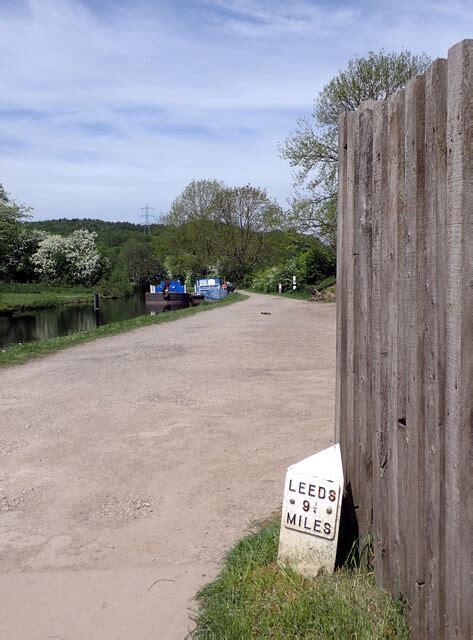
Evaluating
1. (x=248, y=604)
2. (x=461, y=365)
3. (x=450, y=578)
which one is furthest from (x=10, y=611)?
(x=461, y=365)

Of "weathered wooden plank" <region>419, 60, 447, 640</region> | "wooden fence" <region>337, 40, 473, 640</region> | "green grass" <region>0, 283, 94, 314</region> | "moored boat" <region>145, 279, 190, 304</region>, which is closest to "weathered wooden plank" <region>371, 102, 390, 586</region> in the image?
"wooden fence" <region>337, 40, 473, 640</region>

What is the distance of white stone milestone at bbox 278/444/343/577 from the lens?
318 cm

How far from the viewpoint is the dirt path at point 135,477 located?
3.38m

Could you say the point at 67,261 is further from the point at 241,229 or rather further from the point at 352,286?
the point at 352,286

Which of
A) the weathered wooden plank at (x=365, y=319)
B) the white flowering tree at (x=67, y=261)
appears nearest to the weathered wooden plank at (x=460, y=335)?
the weathered wooden plank at (x=365, y=319)

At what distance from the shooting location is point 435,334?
7.86 ft

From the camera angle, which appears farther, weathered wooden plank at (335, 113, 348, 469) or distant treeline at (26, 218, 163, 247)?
distant treeline at (26, 218, 163, 247)

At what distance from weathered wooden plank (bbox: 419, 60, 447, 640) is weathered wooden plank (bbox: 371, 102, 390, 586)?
1.45 ft

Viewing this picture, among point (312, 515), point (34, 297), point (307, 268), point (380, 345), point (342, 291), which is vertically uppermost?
point (307, 268)

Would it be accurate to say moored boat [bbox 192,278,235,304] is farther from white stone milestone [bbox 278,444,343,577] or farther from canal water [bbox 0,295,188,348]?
white stone milestone [bbox 278,444,343,577]

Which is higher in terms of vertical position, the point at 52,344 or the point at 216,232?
the point at 216,232

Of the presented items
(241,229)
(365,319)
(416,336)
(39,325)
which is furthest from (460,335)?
(241,229)

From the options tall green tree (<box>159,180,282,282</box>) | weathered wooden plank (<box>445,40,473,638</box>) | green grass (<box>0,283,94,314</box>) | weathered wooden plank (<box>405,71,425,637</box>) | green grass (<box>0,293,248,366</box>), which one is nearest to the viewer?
weathered wooden plank (<box>445,40,473,638</box>)

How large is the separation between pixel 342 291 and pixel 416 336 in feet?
3.40
